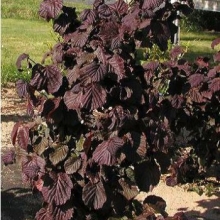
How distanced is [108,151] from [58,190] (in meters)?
0.41

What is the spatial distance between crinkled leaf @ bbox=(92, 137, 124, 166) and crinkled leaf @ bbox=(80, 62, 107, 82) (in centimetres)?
28

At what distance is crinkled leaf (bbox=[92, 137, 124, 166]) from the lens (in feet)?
8.59

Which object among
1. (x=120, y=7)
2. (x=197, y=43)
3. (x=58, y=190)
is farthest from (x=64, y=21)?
(x=197, y=43)

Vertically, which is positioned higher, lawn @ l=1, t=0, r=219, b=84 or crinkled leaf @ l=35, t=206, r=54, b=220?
crinkled leaf @ l=35, t=206, r=54, b=220

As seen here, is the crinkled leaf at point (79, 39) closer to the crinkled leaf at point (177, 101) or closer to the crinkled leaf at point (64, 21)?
the crinkled leaf at point (64, 21)

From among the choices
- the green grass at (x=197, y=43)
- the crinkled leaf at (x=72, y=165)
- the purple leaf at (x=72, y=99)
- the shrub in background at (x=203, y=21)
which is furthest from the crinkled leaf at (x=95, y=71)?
the shrub in background at (x=203, y=21)

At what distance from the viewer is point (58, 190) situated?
2889mm

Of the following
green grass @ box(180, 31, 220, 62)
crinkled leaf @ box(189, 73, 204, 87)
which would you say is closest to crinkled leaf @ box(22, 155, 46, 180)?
crinkled leaf @ box(189, 73, 204, 87)

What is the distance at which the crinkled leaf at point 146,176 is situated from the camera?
2.89 m

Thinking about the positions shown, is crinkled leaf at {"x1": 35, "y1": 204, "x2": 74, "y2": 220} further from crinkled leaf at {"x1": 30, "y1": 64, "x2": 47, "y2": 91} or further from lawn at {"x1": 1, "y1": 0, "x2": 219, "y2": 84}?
lawn at {"x1": 1, "y1": 0, "x2": 219, "y2": 84}

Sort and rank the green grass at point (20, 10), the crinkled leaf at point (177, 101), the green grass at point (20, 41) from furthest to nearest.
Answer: the green grass at point (20, 10)
the green grass at point (20, 41)
the crinkled leaf at point (177, 101)

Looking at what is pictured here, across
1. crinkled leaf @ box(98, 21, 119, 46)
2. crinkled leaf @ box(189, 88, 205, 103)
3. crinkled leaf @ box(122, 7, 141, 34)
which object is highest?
crinkled leaf @ box(122, 7, 141, 34)

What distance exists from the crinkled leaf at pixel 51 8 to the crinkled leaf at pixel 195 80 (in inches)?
47.1

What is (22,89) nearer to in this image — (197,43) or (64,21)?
(64,21)
